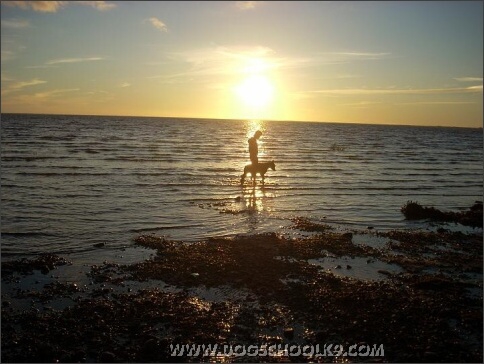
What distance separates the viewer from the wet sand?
6770 millimetres

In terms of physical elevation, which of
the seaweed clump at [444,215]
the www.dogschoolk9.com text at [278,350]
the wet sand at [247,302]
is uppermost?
the seaweed clump at [444,215]

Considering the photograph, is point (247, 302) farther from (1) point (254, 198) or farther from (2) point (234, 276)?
(1) point (254, 198)

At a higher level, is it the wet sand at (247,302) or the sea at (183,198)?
the sea at (183,198)

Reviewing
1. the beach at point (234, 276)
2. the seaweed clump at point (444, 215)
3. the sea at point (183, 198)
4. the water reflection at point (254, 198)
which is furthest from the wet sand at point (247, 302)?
the water reflection at point (254, 198)

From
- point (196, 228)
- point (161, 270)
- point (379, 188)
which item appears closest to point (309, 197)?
point (379, 188)

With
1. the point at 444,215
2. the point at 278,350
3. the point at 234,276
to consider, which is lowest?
the point at 278,350

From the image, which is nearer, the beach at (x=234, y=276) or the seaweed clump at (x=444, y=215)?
the beach at (x=234, y=276)

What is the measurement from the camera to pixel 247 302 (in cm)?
836

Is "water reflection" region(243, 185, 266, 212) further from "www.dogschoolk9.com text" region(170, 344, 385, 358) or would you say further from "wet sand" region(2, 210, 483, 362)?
"www.dogschoolk9.com text" region(170, 344, 385, 358)

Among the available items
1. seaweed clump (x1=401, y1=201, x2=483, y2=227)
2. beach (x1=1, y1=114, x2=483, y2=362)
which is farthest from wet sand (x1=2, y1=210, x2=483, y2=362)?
seaweed clump (x1=401, y1=201, x2=483, y2=227)

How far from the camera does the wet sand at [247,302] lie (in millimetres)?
6770

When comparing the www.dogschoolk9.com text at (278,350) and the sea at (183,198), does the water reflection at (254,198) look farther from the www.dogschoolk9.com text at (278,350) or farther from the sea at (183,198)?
the www.dogschoolk9.com text at (278,350)

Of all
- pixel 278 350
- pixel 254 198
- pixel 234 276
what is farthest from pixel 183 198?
pixel 278 350

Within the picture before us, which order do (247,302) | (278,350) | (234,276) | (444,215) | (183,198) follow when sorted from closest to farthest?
(278,350), (247,302), (234,276), (444,215), (183,198)
